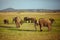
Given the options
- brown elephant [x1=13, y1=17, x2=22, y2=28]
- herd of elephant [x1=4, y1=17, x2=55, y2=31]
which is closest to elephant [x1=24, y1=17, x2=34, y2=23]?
herd of elephant [x1=4, y1=17, x2=55, y2=31]

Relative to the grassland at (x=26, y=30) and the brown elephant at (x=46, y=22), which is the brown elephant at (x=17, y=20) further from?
the brown elephant at (x=46, y=22)

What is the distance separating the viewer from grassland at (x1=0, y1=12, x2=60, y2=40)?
2.00 meters

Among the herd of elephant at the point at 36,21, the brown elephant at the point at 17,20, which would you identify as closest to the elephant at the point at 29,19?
the herd of elephant at the point at 36,21

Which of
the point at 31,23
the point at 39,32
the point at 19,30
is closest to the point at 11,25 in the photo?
the point at 19,30

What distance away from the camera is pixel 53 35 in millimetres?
2010

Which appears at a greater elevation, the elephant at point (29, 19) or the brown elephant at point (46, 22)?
the elephant at point (29, 19)

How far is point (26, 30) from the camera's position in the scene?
2047mm

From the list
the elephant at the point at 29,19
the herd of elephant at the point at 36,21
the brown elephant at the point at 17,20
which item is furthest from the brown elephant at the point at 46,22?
the brown elephant at the point at 17,20

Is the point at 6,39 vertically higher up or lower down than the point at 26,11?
lower down

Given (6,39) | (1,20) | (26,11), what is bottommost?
(6,39)

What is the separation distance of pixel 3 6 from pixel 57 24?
0.92m

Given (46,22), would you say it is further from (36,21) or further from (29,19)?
(29,19)

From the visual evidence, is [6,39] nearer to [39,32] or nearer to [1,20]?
[1,20]

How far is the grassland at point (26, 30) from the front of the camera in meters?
2.00
